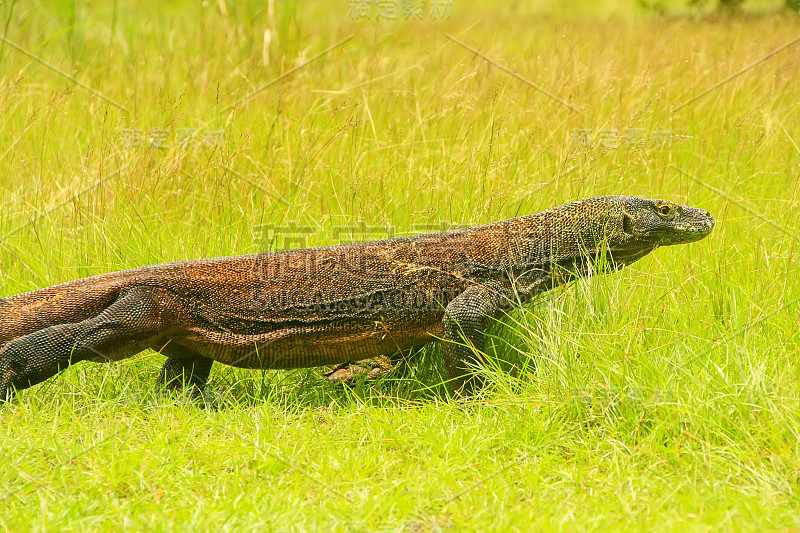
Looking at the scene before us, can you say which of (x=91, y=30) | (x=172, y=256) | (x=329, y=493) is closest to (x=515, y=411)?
(x=329, y=493)

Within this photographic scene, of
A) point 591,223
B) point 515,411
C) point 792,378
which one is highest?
point 591,223

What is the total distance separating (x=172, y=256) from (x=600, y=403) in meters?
2.84

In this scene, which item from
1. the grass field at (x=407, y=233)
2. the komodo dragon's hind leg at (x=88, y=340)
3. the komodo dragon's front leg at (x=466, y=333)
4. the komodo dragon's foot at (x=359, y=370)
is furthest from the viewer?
the komodo dragon's foot at (x=359, y=370)

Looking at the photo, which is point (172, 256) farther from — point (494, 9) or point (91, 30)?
point (494, 9)

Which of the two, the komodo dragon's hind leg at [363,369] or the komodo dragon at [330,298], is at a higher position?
the komodo dragon at [330,298]

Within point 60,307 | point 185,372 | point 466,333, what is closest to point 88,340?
point 60,307

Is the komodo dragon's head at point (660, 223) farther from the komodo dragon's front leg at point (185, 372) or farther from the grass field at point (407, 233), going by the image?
the komodo dragon's front leg at point (185, 372)

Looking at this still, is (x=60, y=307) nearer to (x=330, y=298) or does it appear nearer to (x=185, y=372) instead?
(x=185, y=372)

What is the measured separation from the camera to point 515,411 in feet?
12.7

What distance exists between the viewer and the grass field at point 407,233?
3.25 metres

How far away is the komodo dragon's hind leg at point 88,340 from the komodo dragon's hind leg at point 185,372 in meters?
0.44

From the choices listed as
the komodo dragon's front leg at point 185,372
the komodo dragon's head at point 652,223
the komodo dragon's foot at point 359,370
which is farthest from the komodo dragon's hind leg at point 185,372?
the komodo dragon's head at point 652,223

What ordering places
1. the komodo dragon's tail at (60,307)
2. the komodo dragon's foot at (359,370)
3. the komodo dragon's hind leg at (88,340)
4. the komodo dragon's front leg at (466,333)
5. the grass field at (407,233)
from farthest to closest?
the komodo dragon's foot at (359,370), the komodo dragon's front leg at (466,333), the komodo dragon's tail at (60,307), the komodo dragon's hind leg at (88,340), the grass field at (407,233)

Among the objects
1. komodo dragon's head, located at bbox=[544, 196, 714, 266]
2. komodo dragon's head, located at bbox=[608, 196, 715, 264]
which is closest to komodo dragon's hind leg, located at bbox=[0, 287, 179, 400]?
komodo dragon's head, located at bbox=[544, 196, 714, 266]
